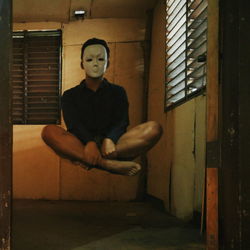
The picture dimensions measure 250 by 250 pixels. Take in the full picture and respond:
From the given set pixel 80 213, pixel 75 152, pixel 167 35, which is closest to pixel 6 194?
pixel 75 152

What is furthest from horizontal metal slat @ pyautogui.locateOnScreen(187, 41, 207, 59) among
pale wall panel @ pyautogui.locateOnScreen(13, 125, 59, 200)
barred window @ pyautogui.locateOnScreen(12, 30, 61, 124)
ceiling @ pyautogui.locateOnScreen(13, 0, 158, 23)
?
pale wall panel @ pyautogui.locateOnScreen(13, 125, 59, 200)

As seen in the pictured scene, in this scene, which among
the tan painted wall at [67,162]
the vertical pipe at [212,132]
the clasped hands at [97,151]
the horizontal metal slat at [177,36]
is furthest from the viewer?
the tan painted wall at [67,162]

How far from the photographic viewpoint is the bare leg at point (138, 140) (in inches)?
121

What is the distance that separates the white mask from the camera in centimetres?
324

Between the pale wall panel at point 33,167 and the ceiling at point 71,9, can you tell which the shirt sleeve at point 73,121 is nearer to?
the ceiling at point 71,9

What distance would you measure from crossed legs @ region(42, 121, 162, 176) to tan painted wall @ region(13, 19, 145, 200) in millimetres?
2946

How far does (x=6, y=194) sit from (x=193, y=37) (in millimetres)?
2913

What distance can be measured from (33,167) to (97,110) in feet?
10.6

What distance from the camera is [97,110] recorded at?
10.7 feet

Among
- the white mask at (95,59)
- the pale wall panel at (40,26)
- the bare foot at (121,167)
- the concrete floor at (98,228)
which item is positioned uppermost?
the pale wall panel at (40,26)

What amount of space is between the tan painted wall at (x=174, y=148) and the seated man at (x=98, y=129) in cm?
109

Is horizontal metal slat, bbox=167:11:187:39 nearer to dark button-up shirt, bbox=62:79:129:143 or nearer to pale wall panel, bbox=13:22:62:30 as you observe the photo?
dark button-up shirt, bbox=62:79:129:143

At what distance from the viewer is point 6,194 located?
2211 millimetres

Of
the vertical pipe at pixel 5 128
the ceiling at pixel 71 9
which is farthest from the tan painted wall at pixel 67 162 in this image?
the vertical pipe at pixel 5 128
